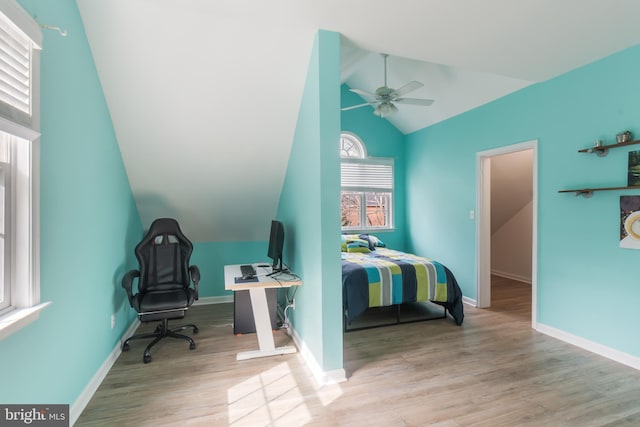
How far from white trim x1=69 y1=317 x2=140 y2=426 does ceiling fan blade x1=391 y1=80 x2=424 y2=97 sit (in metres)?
3.80

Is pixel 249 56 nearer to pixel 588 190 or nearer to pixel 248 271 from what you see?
pixel 248 271

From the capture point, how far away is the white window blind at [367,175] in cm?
545

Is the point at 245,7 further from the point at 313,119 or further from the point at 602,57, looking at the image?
the point at 602,57

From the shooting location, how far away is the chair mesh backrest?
3104mm

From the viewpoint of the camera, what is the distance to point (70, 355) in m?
1.87

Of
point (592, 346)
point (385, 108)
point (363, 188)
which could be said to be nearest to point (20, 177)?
point (385, 108)

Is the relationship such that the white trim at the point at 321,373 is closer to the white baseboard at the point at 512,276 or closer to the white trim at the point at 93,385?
the white trim at the point at 93,385

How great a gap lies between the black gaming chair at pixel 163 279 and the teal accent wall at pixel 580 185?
3.64 metres

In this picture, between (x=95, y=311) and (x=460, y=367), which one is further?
(x=460, y=367)

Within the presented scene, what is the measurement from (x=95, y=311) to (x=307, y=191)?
72.9 inches

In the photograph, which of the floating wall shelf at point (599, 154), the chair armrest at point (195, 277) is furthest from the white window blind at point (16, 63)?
the floating wall shelf at point (599, 154)

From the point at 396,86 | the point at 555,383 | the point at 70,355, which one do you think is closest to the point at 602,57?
the point at 396,86

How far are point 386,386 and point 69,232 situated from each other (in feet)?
7.81

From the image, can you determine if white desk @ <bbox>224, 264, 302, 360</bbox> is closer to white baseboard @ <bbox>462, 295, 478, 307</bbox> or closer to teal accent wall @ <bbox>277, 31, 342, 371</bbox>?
teal accent wall @ <bbox>277, 31, 342, 371</bbox>
